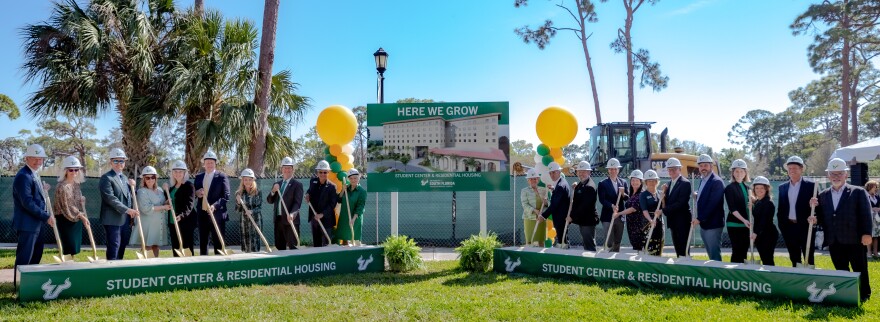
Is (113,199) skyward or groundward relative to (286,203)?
skyward

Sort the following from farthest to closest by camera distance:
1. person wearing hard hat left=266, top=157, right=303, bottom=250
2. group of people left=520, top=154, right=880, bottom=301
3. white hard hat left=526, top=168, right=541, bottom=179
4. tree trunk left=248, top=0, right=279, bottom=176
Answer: tree trunk left=248, top=0, right=279, bottom=176
white hard hat left=526, top=168, right=541, bottom=179
person wearing hard hat left=266, top=157, right=303, bottom=250
group of people left=520, top=154, right=880, bottom=301

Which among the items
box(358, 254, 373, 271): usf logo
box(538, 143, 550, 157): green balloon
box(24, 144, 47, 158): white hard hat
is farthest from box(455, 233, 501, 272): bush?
box(24, 144, 47, 158): white hard hat

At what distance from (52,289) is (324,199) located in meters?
3.53

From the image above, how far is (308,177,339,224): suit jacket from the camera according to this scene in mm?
8430

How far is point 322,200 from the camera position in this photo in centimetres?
845

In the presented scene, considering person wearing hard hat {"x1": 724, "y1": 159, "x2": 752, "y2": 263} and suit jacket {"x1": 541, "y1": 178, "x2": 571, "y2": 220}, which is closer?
person wearing hard hat {"x1": 724, "y1": 159, "x2": 752, "y2": 263}

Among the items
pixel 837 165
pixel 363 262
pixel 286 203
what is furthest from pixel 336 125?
pixel 837 165

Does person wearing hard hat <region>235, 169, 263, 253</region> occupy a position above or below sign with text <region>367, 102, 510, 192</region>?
below

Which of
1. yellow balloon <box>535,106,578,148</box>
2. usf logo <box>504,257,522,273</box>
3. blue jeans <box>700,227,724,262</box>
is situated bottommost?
usf logo <box>504,257,522,273</box>

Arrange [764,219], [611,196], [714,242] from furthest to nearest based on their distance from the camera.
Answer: [611,196] → [714,242] → [764,219]

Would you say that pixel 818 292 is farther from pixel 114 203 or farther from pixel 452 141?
pixel 114 203

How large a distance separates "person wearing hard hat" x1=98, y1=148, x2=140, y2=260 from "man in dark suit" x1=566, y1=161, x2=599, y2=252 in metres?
5.85

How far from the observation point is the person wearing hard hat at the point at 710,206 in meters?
7.26

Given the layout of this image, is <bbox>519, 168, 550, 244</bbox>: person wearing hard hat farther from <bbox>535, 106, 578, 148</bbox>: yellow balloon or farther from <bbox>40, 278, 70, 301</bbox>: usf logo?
<bbox>40, 278, 70, 301</bbox>: usf logo
